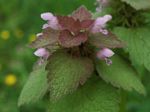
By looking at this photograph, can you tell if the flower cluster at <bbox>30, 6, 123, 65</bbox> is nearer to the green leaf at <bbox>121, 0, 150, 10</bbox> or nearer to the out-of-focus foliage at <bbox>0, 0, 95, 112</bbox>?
the green leaf at <bbox>121, 0, 150, 10</bbox>

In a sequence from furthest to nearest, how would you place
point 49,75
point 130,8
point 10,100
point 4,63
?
1. point 4,63
2. point 10,100
3. point 130,8
4. point 49,75

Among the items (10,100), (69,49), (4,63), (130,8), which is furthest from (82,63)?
(4,63)

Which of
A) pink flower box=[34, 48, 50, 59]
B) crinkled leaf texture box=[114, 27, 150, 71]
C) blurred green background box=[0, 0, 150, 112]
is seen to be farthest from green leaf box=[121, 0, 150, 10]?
blurred green background box=[0, 0, 150, 112]

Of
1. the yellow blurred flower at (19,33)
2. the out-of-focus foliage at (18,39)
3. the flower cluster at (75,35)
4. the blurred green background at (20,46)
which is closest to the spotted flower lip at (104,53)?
the flower cluster at (75,35)

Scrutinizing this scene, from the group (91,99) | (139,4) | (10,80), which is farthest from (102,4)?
(10,80)

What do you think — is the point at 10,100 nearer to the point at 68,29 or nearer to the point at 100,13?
the point at 100,13
